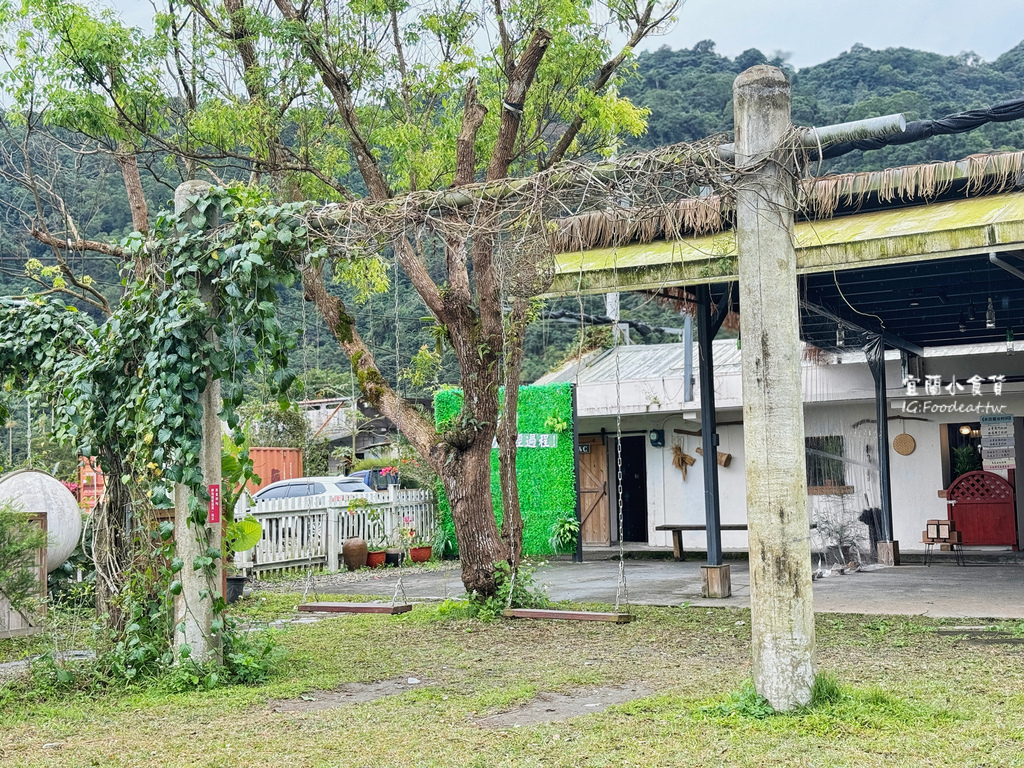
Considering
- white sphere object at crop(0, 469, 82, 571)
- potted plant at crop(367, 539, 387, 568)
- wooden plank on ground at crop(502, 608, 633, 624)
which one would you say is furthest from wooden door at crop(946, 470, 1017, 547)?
white sphere object at crop(0, 469, 82, 571)

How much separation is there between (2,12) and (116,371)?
5.97 m

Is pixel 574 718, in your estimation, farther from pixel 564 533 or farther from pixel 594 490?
pixel 594 490

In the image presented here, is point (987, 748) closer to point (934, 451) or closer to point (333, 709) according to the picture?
point (333, 709)

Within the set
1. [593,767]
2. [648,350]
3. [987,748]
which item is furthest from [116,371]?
[648,350]

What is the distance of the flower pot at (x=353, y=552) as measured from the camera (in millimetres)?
14875

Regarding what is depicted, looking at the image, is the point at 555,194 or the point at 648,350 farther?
the point at 648,350

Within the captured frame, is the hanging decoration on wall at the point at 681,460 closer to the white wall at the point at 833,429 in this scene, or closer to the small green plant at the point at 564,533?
the white wall at the point at 833,429

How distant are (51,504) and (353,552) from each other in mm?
5757

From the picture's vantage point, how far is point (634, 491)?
65.6 ft

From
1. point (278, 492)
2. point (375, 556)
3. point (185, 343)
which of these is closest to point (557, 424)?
point (375, 556)

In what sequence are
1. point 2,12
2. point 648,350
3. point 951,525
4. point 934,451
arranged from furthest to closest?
1. point 648,350
2. point 934,451
3. point 951,525
4. point 2,12

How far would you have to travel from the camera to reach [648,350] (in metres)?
21.1

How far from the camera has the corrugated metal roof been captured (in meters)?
18.5

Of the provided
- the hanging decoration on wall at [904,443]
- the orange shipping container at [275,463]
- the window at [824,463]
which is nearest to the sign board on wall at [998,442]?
the hanging decoration on wall at [904,443]
